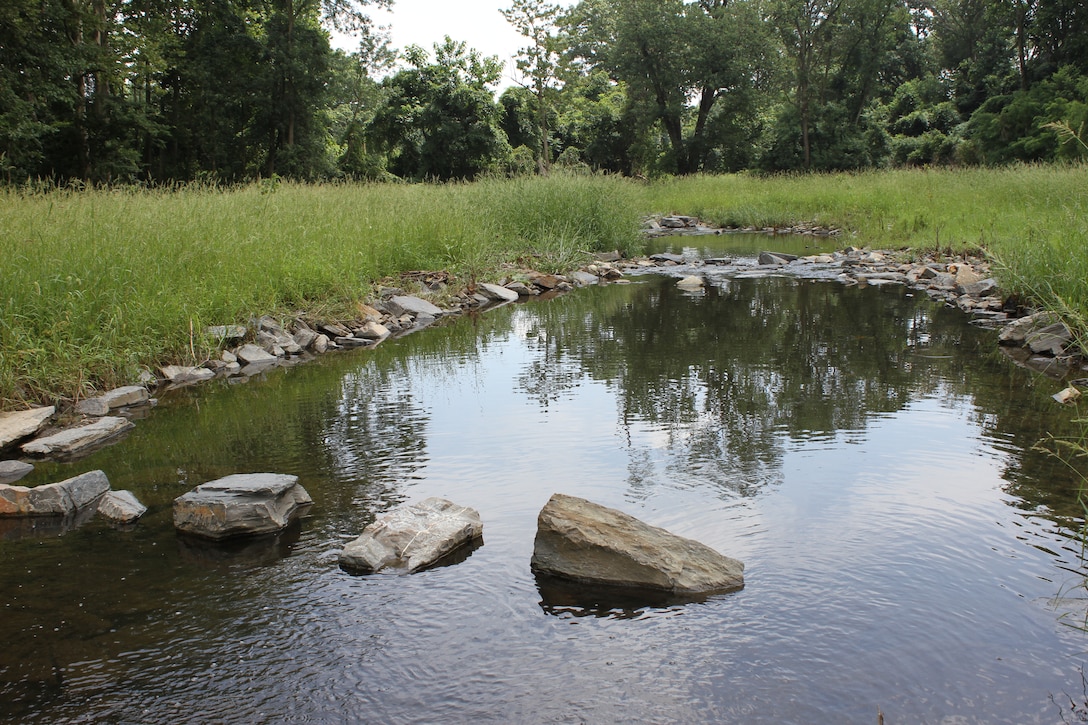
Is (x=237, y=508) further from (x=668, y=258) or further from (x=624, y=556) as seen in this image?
(x=668, y=258)

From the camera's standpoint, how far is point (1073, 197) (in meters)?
13.0

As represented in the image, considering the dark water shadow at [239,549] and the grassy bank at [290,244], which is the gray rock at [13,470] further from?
the dark water shadow at [239,549]

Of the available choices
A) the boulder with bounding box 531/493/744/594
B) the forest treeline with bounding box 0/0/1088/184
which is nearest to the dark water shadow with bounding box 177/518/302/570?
the boulder with bounding box 531/493/744/594

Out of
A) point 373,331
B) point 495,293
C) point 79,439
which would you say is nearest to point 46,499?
point 79,439

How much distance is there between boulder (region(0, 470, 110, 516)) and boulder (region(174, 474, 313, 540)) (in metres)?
0.72

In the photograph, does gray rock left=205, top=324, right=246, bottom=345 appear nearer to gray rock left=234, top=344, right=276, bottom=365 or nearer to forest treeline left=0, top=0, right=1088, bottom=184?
gray rock left=234, top=344, right=276, bottom=365

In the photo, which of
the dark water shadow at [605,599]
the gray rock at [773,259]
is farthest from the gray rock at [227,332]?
the gray rock at [773,259]

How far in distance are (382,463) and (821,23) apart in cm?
3675

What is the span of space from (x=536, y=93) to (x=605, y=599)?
35130 mm

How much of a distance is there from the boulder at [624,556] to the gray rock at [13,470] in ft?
12.2

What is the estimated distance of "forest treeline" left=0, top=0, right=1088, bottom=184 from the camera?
2156 cm

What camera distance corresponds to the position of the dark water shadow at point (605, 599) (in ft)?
11.2

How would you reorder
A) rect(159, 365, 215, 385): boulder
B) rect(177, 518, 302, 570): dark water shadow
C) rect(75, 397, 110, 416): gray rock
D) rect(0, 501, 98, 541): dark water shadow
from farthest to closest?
rect(159, 365, 215, 385): boulder → rect(75, 397, 110, 416): gray rock → rect(0, 501, 98, 541): dark water shadow → rect(177, 518, 302, 570): dark water shadow

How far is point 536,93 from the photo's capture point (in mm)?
36094
